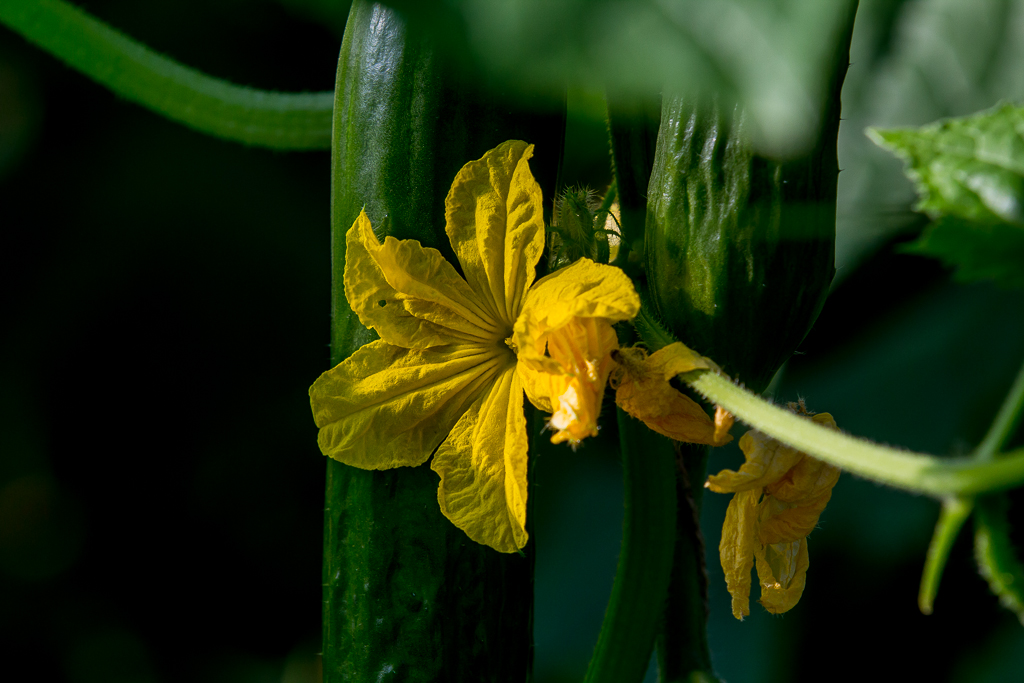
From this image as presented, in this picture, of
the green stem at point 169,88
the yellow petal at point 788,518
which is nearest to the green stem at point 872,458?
the yellow petal at point 788,518

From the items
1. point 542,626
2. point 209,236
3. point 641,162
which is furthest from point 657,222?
point 209,236

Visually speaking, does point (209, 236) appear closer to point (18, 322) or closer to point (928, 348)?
point (18, 322)

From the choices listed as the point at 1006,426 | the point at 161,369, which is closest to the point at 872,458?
the point at 1006,426

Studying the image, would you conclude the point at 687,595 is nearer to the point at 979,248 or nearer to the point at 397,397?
the point at 397,397

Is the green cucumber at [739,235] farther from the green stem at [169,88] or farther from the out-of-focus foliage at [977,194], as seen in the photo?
the green stem at [169,88]

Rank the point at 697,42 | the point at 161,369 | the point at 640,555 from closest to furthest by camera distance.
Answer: the point at 697,42, the point at 640,555, the point at 161,369
